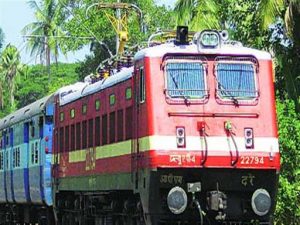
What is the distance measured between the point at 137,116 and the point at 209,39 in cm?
173

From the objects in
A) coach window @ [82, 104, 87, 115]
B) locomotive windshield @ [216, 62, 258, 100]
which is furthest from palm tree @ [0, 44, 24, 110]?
locomotive windshield @ [216, 62, 258, 100]

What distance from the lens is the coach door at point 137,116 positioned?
15484mm

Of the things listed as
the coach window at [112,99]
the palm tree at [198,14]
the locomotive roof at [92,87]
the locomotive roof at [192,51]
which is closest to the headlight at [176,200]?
the locomotive roof at [192,51]

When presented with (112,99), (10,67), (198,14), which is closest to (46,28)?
(10,67)

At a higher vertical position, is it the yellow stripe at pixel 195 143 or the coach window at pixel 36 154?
the coach window at pixel 36 154

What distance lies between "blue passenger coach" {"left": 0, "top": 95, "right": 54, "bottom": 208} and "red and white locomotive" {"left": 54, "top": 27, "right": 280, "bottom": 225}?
7716mm

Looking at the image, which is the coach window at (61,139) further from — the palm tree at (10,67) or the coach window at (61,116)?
the palm tree at (10,67)

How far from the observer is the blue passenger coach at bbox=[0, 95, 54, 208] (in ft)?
77.9

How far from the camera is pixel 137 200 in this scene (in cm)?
1623

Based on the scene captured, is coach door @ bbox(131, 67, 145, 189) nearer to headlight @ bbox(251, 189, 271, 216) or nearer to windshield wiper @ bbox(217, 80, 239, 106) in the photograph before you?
windshield wiper @ bbox(217, 80, 239, 106)

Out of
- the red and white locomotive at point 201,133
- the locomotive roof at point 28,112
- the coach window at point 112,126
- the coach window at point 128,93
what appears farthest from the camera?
the locomotive roof at point 28,112

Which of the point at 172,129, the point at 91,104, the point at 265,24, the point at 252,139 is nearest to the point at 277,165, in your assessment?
the point at 252,139

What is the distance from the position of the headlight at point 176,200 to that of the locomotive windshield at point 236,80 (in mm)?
1749

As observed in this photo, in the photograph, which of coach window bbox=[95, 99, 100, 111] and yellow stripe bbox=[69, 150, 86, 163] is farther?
yellow stripe bbox=[69, 150, 86, 163]
